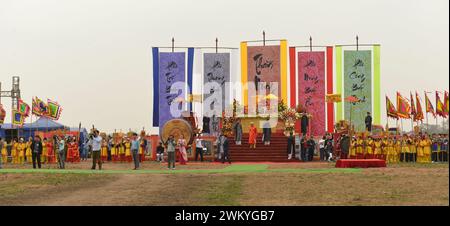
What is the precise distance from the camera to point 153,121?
43.0 metres

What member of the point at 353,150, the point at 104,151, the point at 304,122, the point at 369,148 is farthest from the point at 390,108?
the point at 104,151

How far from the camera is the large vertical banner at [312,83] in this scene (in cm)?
4216

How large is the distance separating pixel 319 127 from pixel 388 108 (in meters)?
4.48

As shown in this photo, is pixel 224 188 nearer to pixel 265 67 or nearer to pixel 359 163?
pixel 359 163

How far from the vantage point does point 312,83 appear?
138 feet

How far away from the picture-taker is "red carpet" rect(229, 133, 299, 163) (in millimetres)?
37875

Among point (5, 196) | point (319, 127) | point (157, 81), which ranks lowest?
point (5, 196)

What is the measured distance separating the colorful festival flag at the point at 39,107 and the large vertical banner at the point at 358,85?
19.6m

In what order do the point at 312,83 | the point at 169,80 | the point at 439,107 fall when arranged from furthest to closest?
the point at 169,80, the point at 312,83, the point at 439,107

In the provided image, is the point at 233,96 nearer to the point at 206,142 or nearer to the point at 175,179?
the point at 206,142

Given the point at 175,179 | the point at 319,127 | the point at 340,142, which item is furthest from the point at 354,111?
the point at 175,179

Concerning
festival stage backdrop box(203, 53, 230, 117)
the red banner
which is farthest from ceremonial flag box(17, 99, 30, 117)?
the red banner

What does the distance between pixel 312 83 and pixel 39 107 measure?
18.0 meters

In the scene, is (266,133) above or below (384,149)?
above
